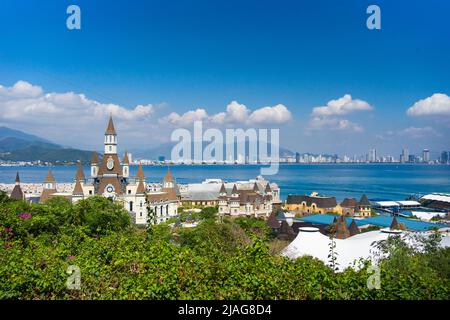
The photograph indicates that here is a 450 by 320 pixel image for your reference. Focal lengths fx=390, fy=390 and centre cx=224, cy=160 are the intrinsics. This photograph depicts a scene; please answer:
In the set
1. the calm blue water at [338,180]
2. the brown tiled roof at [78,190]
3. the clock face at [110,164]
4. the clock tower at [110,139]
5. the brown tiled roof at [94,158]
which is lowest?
the calm blue water at [338,180]

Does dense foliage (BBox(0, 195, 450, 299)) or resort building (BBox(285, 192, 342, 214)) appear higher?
dense foliage (BBox(0, 195, 450, 299))

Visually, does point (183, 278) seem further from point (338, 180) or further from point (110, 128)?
point (338, 180)

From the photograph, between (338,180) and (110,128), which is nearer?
(110,128)

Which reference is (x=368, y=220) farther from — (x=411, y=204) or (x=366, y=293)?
(x=366, y=293)

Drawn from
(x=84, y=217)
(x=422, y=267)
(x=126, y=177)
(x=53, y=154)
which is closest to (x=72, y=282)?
(x=422, y=267)

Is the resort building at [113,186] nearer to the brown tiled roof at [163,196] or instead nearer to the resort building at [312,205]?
the brown tiled roof at [163,196]

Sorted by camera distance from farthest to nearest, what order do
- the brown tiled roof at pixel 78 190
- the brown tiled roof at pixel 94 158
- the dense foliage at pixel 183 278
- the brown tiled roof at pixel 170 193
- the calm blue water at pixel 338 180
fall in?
1. the calm blue water at pixel 338 180
2. the brown tiled roof at pixel 170 193
3. the brown tiled roof at pixel 94 158
4. the brown tiled roof at pixel 78 190
5. the dense foliage at pixel 183 278

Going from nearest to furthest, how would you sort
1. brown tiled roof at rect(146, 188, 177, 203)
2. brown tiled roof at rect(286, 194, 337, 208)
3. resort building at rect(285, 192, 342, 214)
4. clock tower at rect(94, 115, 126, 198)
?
1. clock tower at rect(94, 115, 126, 198)
2. brown tiled roof at rect(146, 188, 177, 203)
3. resort building at rect(285, 192, 342, 214)
4. brown tiled roof at rect(286, 194, 337, 208)

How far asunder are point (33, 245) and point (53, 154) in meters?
97.2

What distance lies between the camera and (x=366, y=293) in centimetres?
398

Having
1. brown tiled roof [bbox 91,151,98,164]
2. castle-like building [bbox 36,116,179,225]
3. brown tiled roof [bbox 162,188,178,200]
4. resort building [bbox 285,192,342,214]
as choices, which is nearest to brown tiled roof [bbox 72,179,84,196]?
castle-like building [bbox 36,116,179,225]

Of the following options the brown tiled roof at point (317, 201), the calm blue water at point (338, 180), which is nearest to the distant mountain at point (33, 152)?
the calm blue water at point (338, 180)

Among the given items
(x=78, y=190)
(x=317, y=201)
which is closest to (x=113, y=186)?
(x=78, y=190)

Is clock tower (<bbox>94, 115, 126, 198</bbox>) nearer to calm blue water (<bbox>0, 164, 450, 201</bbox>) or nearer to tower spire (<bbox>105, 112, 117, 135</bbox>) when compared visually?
tower spire (<bbox>105, 112, 117, 135</bbox>)
